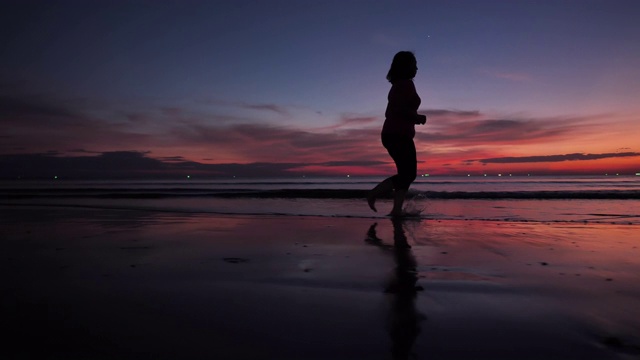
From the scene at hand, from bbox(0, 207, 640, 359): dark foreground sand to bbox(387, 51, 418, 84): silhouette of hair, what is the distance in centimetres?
264

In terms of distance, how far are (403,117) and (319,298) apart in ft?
13.1

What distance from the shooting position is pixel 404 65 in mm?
5445

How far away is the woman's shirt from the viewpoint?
5367 millimetres

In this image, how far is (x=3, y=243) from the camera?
11.5 feet

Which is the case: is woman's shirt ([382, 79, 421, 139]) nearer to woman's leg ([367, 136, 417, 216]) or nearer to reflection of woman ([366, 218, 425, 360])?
woman's leg ([367, 136, 417, 216])

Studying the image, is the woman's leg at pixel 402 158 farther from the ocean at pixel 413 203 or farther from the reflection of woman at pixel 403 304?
the reflection of woman at pixel 403 304

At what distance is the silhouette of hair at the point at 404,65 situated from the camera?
5434mm

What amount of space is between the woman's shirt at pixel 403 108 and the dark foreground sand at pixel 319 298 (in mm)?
2170

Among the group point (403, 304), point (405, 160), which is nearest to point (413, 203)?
point (405, 160)

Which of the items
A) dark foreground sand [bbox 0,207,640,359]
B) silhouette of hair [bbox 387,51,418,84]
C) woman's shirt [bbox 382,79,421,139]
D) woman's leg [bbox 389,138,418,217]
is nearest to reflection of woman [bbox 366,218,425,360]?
dark foreground sand [bbox 0,207,640,359]

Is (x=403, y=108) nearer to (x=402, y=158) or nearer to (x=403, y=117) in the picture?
(x=403, y=117)

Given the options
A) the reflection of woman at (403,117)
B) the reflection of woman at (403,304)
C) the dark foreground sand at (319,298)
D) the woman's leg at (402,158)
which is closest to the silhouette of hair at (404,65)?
the reflection of woman at (403,117)

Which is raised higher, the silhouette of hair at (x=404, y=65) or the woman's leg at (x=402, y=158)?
the silhouette of hair at (x=404, y=65)

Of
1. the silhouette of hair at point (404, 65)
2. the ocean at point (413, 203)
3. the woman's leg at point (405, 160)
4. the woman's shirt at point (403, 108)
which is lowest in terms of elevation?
the ocean at point (413, 203)
